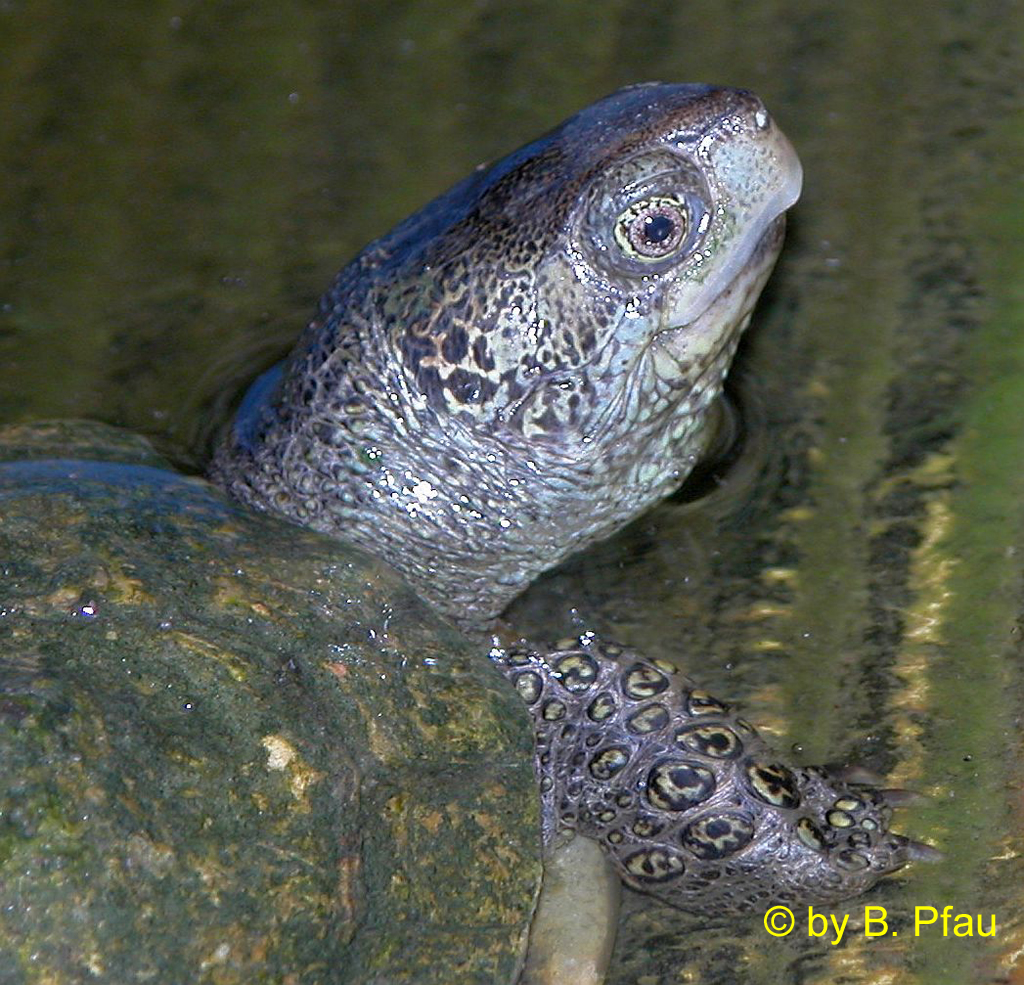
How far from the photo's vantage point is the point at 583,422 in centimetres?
202

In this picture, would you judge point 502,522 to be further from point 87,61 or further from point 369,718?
point 87,61

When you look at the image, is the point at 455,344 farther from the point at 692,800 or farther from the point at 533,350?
the point at 692,800

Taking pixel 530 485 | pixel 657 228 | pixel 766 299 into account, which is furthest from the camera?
pixel 766 299

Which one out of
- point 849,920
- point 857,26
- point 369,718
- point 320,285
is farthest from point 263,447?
point 857,26

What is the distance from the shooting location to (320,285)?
299 cm

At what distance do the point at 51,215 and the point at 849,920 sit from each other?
8.10 feet

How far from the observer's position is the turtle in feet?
5.91

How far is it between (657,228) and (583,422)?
0.32 metres

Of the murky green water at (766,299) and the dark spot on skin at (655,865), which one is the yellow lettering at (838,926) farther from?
the dark spot on skin at (655,865)

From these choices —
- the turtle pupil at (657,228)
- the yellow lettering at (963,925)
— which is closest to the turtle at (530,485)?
the turtle pupil at (657,228)

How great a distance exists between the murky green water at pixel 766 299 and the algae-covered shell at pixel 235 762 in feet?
1.42

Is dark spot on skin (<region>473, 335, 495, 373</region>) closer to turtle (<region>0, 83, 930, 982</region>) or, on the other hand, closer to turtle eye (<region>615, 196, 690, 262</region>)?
turtle (<region>0, 83, 930, 982</region>)

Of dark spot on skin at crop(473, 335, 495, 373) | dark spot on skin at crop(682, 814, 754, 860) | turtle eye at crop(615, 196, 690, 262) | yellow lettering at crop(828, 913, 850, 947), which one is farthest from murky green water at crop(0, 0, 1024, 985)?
turtle eye at crop(615, 196, 690, 262)

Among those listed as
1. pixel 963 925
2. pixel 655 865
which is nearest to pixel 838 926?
pixel 963 925
